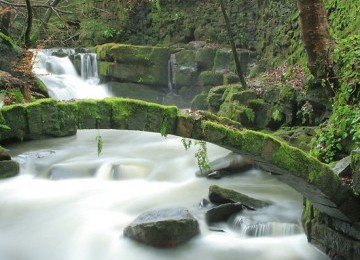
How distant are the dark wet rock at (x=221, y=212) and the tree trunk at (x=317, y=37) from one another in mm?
2968

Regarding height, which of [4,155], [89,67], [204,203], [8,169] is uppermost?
[89,67]

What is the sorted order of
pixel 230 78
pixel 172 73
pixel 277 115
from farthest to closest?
pixel 172 73 < pixel 230 78 < pixel 277 115

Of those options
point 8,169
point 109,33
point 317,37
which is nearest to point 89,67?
point 109,33

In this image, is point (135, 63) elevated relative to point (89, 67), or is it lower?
elevated

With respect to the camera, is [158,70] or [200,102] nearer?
[200,102]

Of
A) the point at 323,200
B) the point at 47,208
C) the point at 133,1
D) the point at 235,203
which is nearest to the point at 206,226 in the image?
the point at 235,203

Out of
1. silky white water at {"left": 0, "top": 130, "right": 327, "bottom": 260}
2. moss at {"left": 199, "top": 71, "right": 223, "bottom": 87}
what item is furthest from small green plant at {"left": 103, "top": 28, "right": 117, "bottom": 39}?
silky white water at {"left": 0, "top": 130, "right": 327, "bottom": 260}

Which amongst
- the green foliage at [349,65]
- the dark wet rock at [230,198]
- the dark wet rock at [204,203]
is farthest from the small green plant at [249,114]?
the green foliage at [349,65]

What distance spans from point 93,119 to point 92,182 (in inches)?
246

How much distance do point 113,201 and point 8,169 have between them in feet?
9.80

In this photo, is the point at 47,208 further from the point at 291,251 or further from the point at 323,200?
the point at 323,200

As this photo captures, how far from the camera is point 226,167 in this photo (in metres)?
11.1

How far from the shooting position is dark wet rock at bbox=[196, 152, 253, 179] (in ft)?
35.9

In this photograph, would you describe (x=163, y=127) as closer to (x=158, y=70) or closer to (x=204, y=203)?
(x=204, y=203)
